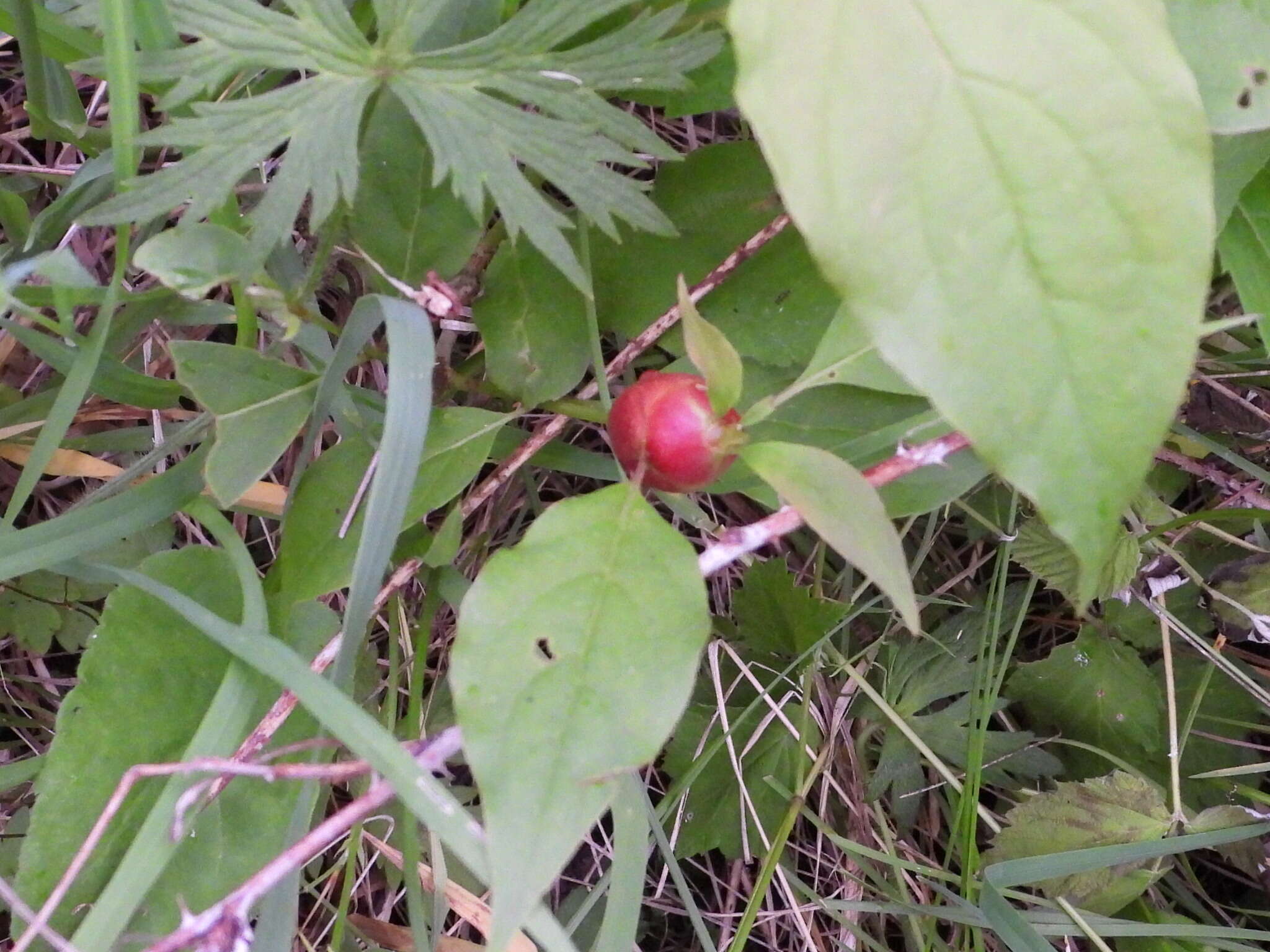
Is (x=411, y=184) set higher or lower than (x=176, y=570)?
higher

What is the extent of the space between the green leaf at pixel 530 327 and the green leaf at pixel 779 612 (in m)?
0.34

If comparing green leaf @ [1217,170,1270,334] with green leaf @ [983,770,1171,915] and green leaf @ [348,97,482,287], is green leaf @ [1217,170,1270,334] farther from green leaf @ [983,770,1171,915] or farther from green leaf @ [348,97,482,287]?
green leaf @ [348,97,482,287]

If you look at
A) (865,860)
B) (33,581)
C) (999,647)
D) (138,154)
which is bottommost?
(865,860)

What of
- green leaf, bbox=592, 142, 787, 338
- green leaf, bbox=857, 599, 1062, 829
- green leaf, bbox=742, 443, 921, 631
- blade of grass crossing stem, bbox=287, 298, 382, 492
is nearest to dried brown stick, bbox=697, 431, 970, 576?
green leaf, bbox=742, 443, 921, 631

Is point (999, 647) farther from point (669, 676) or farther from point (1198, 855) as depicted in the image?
point (669, 676)

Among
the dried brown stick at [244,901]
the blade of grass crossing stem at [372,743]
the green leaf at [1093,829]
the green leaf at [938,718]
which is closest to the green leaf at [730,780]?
the green leaf at [938,718]

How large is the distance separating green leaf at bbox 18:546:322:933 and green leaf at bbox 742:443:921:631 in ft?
1.66

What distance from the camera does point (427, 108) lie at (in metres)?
0.76

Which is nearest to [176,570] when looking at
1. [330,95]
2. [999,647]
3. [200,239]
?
[200,239]

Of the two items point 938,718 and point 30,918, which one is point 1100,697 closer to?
point 938,718

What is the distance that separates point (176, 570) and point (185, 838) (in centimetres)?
24

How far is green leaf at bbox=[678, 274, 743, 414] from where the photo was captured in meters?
0.64

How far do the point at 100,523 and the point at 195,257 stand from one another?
11.8 inches

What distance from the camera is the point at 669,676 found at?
2.05ft
